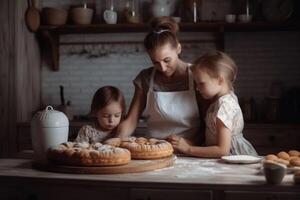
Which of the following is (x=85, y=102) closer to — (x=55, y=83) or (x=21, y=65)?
(x=55, y=83)

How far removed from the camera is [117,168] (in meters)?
1.85

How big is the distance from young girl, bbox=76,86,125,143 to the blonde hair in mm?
467

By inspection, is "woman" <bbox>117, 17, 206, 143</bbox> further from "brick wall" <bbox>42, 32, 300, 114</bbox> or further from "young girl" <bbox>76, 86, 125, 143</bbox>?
"brick wall" <bbox>42, 32, 300, 114</bbox>

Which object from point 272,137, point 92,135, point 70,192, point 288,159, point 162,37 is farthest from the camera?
point 272,137

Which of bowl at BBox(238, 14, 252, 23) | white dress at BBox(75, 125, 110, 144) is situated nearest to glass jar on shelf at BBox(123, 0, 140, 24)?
bowl at BBox(238, 14, 252, 23)

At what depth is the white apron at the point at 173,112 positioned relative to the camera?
8.20 feet

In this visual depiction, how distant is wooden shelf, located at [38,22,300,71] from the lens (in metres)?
4.11

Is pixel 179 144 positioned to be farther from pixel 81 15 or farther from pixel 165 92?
pixel 81 15

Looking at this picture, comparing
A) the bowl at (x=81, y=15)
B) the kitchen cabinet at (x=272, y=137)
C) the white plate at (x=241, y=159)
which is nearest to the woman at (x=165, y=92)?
the white plate at (x=241, y=159)

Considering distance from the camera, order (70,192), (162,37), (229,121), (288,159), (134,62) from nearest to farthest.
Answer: (70,192) → (288,159) → (229,121) → (162,37) → (134,62)

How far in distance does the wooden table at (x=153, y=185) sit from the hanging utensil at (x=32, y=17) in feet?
8.44

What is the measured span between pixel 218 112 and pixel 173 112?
1.12ft

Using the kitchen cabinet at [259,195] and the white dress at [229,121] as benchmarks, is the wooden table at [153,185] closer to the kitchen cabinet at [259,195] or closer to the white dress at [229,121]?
the kitchen cabinet at [259,195]

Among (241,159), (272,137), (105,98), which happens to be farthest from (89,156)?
(272,137)
